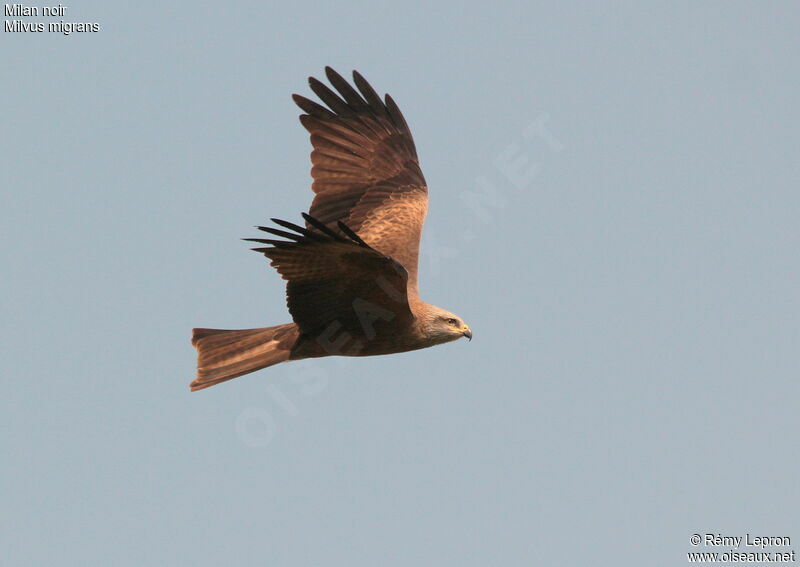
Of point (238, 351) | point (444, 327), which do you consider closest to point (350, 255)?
point (444, 327)

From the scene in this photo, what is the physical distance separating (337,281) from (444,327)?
4.75ft

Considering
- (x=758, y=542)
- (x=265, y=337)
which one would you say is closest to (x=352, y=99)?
(x=265, y=337)

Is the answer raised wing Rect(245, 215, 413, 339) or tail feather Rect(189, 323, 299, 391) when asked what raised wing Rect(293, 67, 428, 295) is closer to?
tail feather Rect(189, 323, 299, 391)

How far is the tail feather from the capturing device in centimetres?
1095

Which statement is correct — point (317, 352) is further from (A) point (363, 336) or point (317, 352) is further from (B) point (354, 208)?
(B) point (354, 208)

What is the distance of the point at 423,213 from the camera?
12961 millimetres

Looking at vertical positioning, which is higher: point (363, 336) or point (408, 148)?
point (408, 148)

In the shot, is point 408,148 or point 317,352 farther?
point 408,148

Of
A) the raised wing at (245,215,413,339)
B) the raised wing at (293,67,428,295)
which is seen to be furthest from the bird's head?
the raised wing at (293,67,428,295)

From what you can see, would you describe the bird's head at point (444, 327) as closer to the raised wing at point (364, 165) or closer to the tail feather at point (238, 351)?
the tail feather at point (238, 351)

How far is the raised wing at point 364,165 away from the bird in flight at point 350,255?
0.01m

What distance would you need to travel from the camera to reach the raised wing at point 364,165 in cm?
1262

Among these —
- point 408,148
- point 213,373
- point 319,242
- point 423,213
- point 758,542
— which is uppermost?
point 408,148

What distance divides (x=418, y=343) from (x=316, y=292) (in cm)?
130
